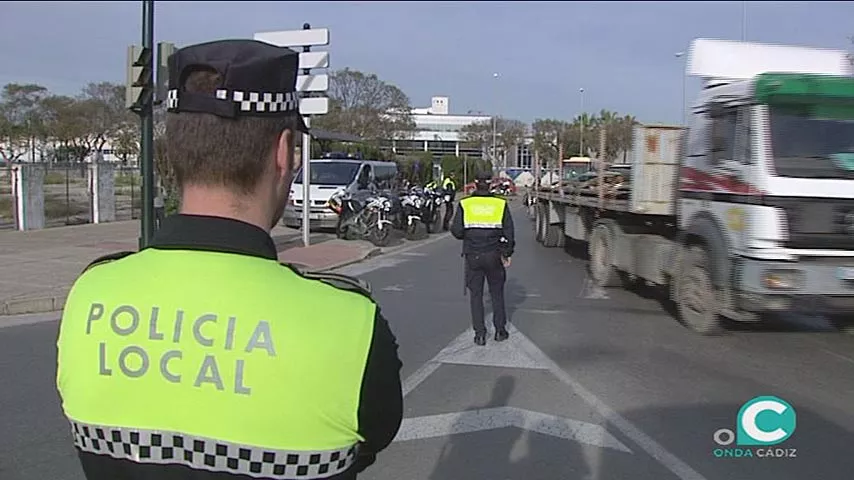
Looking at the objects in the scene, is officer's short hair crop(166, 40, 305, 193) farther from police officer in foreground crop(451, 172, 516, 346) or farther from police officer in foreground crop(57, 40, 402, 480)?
police officer in foreground crop(451, 172, 516, 346)

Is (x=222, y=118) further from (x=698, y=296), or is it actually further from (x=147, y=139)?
(x=147, y=139)

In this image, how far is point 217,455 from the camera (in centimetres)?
157

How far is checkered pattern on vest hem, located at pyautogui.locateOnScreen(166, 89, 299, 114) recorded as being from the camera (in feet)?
5.41

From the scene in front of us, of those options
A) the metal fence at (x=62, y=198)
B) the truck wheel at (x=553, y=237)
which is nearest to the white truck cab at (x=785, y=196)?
the truck wheel at (x=553, y=237)

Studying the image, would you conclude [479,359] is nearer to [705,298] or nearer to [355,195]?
[705,298]

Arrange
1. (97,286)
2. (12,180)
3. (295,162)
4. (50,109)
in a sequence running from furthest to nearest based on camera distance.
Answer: (50,109) < (12,180) < (295,162) < (97,286)

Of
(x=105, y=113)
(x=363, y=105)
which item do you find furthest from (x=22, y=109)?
(x=363, y=105)

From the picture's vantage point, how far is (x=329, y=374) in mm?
1565

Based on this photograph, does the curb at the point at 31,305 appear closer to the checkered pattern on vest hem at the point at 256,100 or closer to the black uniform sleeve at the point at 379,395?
the checkered pattern on vest hem at the point at 256,100

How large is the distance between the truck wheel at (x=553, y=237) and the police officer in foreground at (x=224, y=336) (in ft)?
61.5

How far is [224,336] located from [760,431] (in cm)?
579

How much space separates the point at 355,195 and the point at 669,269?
12.1 m

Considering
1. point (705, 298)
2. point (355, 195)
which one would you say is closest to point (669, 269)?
point (705, 298)

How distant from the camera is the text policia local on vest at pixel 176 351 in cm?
156
